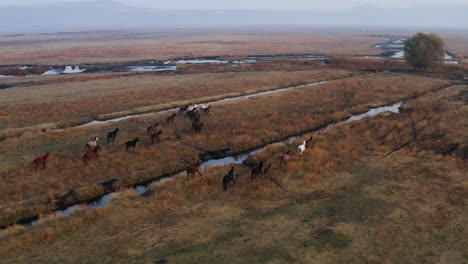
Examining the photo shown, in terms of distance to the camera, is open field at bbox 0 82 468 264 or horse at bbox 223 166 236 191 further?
horse at bbox 223 166 236 191

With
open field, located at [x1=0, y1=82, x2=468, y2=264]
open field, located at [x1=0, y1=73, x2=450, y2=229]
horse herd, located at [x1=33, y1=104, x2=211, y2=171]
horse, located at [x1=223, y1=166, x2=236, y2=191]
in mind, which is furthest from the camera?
horse herd, located at [x1=33, y1=104, x2=211, y2=171]

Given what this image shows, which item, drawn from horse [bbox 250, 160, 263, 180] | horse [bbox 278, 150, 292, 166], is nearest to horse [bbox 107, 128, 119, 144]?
horse [bbox 250, 160, 263, 180]

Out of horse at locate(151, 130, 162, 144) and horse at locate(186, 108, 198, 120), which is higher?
horse at locate(186, 108, 198, 120)

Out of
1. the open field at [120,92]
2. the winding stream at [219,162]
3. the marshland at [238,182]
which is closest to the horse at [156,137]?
the marshland at [238,182]

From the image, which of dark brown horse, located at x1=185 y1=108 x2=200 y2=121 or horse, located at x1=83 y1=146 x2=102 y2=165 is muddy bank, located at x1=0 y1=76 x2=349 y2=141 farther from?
horse, located at x1=83 y1=146 x2=102 y2=165

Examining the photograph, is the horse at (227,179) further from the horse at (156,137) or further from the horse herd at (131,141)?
the horse at (156,137)

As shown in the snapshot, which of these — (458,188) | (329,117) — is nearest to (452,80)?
(329,117)

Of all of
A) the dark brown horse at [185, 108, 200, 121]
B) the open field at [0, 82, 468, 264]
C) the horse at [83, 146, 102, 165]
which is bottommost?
the open field at [0, 82, 468, 264]

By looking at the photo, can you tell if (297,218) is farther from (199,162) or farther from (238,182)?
(199,162)
